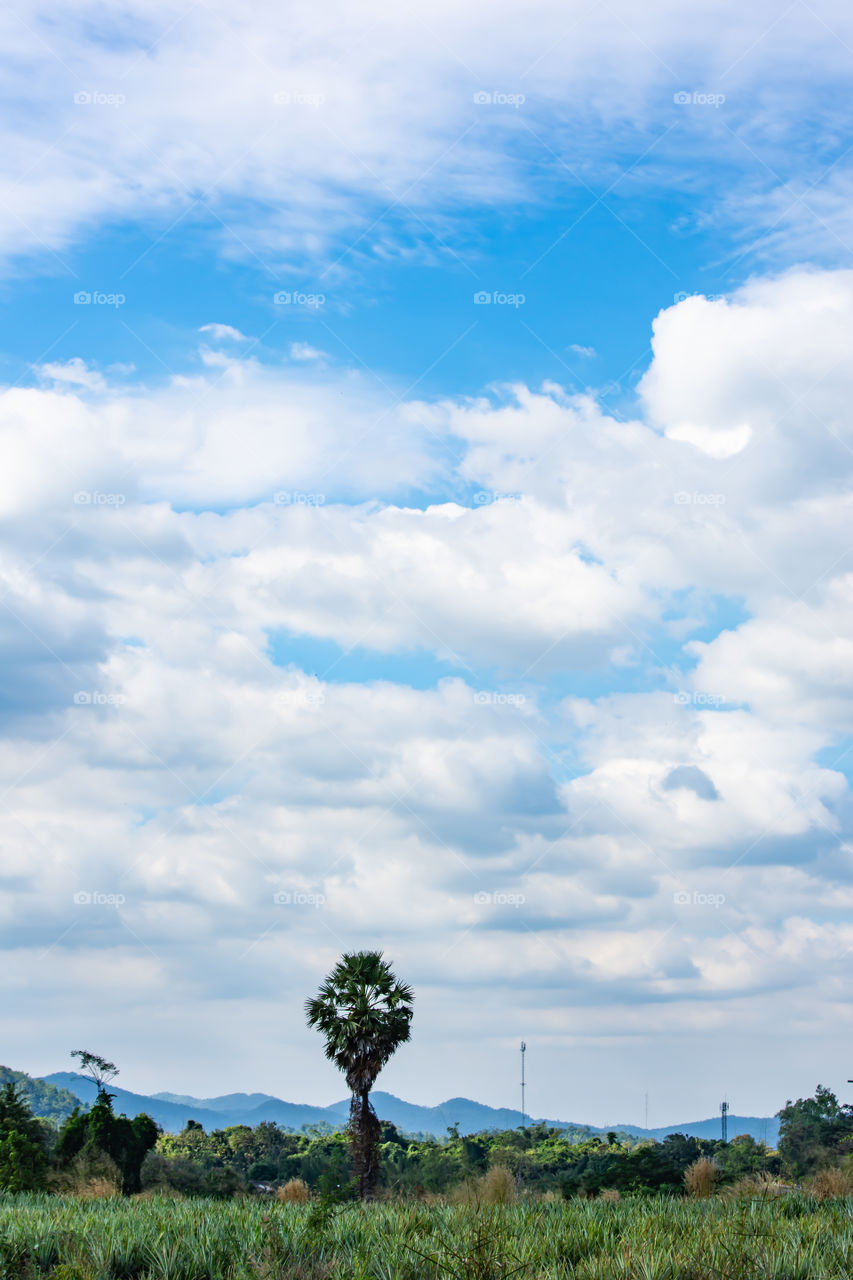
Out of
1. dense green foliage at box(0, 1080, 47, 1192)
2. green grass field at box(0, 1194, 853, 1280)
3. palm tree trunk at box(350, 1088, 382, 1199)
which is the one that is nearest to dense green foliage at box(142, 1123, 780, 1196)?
dense green foliage at box(0, 1080, 47, 1192)

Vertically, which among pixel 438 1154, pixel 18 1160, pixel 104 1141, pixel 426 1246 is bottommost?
pixel 438 1154

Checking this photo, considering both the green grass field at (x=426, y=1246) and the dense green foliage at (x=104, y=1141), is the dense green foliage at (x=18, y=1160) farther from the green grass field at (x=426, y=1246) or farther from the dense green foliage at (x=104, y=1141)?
the green grass field at (x=426, y=1246)

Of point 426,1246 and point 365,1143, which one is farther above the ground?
point 426,1246

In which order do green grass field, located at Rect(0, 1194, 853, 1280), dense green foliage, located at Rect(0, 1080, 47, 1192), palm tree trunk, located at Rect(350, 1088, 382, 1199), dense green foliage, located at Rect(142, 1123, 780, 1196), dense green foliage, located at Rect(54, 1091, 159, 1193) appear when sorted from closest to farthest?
1. green grass field, located at Rect(0, 1194, 853, 1280)
2. dense green foliage, located at Rect(0, 1080, 47, 1192)
3. palm tree trunk, located at Rect(350, 1088, 382, 1199)
4. dense green foliage, located at Rect(54, 1091, 159, 1193)
5. dense green foliage, located at Rect(142, 1123, 780, 1196)

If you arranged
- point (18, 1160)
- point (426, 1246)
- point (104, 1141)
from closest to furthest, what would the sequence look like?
point (426, 1246) → point (18, 1160) → point (104, 1141)

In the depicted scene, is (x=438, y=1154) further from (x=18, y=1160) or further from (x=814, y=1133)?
(x=18, y=1160)

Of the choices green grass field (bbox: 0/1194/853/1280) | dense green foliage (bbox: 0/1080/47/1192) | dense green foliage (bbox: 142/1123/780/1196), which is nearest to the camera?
green grass field (bbox: 0/1194/853/1280)

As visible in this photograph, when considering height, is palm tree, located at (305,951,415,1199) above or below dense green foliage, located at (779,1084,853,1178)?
above

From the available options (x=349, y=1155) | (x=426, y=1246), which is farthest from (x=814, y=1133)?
(x=426, y=1246)

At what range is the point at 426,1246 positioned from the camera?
11.4 meters

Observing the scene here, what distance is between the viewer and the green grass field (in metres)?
10.4

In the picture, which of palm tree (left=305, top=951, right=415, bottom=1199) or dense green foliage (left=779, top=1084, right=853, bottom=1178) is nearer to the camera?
palm tree (left=305, top=951, right=415, bottom=1199)

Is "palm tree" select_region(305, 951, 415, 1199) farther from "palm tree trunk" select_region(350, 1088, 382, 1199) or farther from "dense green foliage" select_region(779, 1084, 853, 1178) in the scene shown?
"dense green foliage" select_region(779, 1084, 853, 1178)

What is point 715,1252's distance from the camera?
34.7 ft
